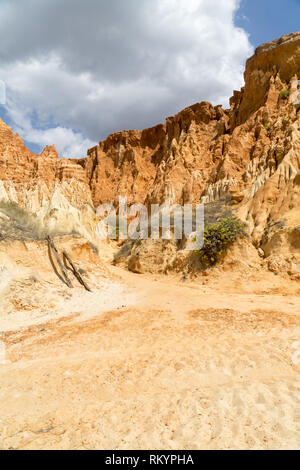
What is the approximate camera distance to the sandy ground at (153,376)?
93.7 inches

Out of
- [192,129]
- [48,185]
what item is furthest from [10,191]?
[192,129]

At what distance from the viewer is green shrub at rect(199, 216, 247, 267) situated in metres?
12.3

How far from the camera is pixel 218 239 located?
12.4 m

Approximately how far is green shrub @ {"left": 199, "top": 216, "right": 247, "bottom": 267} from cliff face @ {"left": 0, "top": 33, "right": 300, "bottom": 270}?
3.77 ft

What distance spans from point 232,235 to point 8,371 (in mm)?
10600

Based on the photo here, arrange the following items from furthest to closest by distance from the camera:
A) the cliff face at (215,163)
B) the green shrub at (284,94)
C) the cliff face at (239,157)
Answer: the green shrub at (284,94)
the cliff face at (215,163)
the cliff face at (239,157)

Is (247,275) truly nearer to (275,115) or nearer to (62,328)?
(62,328)

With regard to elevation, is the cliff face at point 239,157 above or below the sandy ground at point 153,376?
above

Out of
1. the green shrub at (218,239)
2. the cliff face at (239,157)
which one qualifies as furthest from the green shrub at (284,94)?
the green shrub at (218,239)

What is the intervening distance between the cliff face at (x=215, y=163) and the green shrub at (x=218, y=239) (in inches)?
45.3

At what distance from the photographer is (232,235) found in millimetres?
12336

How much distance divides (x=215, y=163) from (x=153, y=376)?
1011 inches
